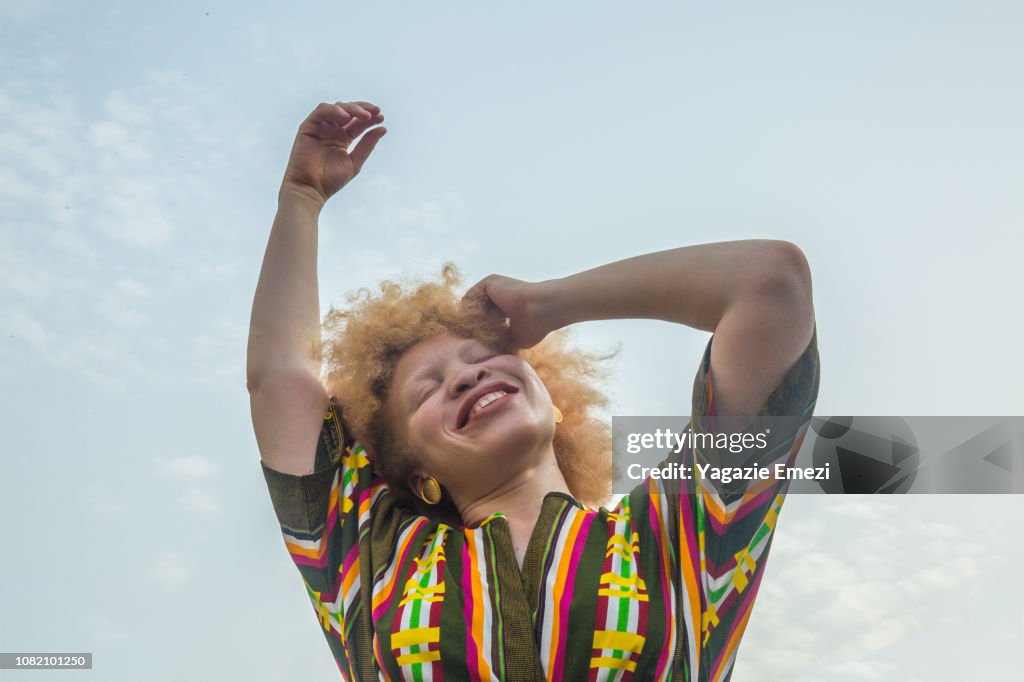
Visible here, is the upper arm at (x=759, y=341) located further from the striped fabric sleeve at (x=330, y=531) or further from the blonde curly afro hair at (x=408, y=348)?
the striped fabric sleeve at (x=330, y=531)

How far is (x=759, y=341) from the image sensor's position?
2.06 metres

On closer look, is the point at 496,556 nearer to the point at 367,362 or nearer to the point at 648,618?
the point at 648,618

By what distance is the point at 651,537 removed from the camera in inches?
84.8

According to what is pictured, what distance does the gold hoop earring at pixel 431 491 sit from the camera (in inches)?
99.3

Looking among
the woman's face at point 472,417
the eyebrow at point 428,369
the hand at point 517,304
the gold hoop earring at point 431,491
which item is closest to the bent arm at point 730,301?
the hand at point 517,304

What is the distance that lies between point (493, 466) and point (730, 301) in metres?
0.70

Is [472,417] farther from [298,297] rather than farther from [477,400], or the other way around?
[298,297]

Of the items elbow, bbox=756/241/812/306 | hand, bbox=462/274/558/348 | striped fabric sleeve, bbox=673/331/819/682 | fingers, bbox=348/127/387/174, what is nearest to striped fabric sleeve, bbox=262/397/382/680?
hand, bbox=462/274/558/348

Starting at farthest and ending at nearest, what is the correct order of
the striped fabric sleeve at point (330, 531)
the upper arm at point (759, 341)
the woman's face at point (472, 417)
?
the woman's face at point (472, 417) → the striped fabric sleeve at point (330, 531) → the upper arm at point (759, 341)

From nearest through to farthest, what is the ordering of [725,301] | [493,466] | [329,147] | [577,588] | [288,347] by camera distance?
1. [577,588]
2. [725,301]
3. [493,466]
4. [288,347]
5. [329,147]

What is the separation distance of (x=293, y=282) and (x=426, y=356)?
16.3 inches

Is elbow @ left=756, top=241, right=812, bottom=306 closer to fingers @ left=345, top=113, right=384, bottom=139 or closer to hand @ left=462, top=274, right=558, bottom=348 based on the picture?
hand @ left=462, top=274, right=558, bottom=348

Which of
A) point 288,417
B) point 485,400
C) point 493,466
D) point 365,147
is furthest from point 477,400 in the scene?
point 365,147

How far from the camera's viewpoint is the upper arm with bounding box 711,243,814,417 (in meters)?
2.06
